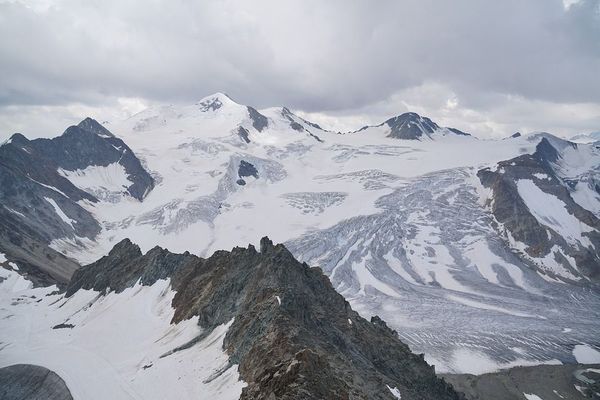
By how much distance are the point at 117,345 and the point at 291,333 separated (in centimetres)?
4157

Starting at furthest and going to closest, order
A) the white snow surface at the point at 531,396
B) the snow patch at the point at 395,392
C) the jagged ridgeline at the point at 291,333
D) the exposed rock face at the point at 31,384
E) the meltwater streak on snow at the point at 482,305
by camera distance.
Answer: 1. the meltwater streak on snow at the point at 482,305
2. the white snow surface at the point at 531,396
3. the exposed rock face at the point at 31,384
4. the snow patch at the point at 395,392
5. the jagged ridgeline at the point at 291,333

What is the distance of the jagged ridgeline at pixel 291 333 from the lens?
39719 mm

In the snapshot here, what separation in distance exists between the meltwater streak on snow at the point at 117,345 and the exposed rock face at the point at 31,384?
1.16 m

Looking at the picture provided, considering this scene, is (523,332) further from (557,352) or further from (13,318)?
(13,318)

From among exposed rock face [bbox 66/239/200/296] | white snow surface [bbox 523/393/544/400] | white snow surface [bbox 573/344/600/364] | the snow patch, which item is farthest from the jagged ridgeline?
white snow surface [bbox 573/344/600/364]

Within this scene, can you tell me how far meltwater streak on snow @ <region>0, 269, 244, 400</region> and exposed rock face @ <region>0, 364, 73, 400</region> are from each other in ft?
3.81

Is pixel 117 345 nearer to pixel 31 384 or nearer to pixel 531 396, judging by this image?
pixel 31 384

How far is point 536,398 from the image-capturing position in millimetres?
99688

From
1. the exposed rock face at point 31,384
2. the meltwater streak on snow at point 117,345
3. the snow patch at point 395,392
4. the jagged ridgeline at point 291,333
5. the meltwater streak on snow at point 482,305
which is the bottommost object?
the exposed rock face at point 31,384

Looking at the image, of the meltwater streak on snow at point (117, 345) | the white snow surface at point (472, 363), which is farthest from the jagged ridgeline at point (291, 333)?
the white snow surface at point (472, 363)

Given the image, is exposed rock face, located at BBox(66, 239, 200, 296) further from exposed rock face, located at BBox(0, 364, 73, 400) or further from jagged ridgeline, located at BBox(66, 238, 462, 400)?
exposed rock face, located at BBox(0, 364, 73, 400)

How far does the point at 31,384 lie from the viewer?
66938mm

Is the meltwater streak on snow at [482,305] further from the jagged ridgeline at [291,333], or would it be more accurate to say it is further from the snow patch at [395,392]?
the snow patch at [395,392]

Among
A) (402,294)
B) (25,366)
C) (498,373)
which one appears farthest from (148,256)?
(402,294)
